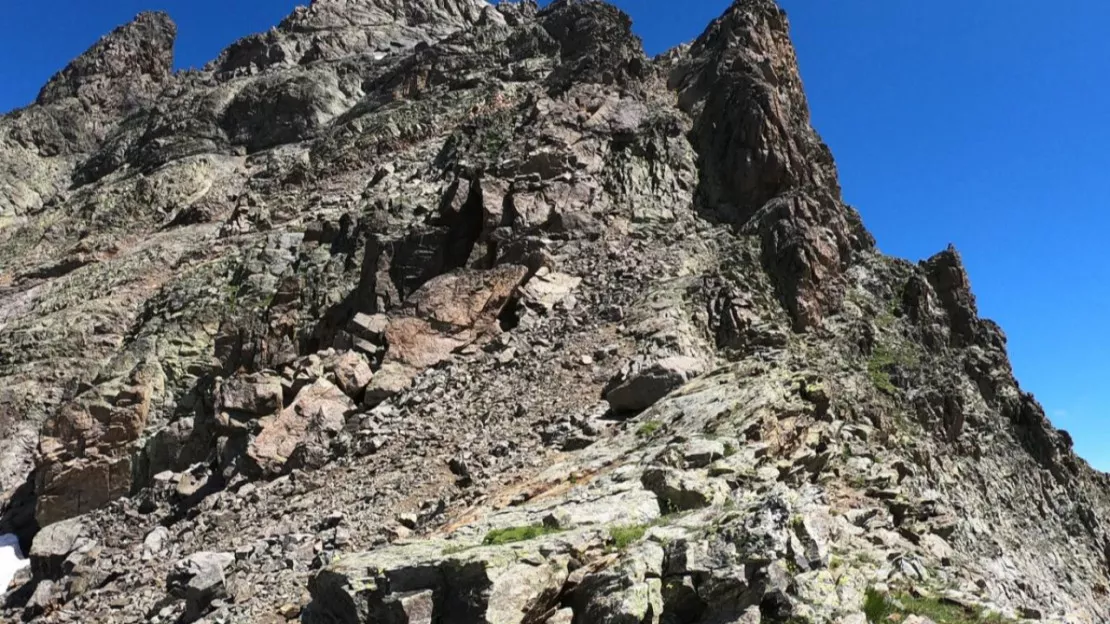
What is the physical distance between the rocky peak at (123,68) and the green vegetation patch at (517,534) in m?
73.2

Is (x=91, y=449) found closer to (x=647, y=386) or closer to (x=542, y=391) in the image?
(x=542, y=391)

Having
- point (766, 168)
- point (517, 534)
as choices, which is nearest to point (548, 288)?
point (766, 168)

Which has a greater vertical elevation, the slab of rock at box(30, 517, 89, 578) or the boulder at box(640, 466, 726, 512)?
the boulder at box(640, 466, 726, 512)

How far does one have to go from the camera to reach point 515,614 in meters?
8.35

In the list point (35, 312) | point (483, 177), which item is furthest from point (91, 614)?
point (35, 312)

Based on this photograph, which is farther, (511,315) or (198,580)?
(511,315)

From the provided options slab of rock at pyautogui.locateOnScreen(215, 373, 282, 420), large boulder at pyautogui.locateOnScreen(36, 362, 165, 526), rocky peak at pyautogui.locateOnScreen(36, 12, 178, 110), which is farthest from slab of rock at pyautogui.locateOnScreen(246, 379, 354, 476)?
rocky peak at pyautogui.locateOnScreen(36, 12, 178, 110)

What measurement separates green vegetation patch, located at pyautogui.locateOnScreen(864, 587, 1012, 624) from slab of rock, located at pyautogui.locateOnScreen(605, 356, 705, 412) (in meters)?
7.68

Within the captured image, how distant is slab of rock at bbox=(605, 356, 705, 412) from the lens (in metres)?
17.1

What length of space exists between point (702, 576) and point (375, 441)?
1053cm

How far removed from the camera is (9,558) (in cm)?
2120

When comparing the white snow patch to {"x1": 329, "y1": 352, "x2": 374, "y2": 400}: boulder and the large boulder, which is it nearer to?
the large boulder

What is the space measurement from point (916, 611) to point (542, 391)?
33.7 feet

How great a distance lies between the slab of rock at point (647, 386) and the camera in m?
17.1
